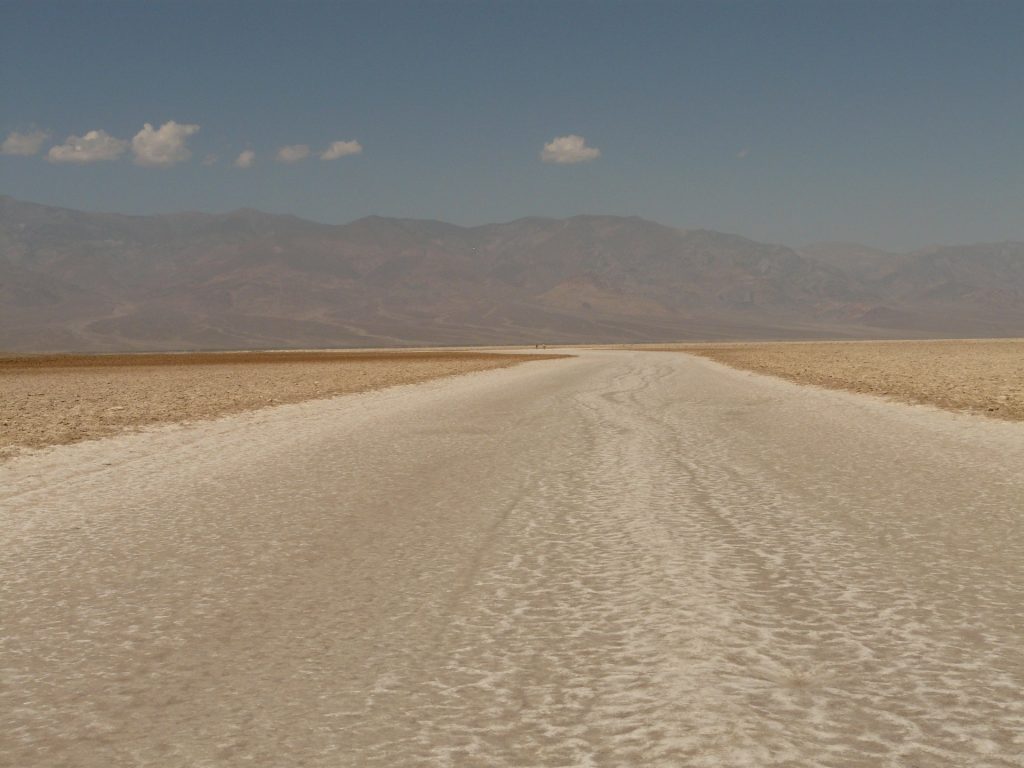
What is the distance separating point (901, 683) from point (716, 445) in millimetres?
8298

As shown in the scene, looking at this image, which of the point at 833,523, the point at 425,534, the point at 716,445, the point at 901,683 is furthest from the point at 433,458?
the point at 901,683

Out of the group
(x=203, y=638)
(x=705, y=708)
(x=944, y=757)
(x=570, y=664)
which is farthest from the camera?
(x=203, y=638)

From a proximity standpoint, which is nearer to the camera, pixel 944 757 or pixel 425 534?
pixel 944 757

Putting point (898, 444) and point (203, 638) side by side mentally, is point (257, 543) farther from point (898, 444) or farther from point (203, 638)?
point (898, 444)

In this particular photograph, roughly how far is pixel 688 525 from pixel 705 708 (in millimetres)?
3486

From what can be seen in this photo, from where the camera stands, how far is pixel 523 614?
4.82 metres

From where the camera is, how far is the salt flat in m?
3.39

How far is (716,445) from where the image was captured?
12.0 m

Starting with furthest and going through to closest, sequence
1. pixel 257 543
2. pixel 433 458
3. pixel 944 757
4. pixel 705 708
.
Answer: pixel 433 458 < pixel 257 543 < pixel 705 708 < pixel 944 757

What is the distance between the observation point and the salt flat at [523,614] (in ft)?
11.1

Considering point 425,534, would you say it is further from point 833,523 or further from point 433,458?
point 433,458

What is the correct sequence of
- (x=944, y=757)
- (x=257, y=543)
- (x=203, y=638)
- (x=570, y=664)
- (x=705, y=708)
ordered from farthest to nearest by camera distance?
1. (x=257, y=543)
2. (x=203, y=638)
3. (x=570, y=664)
4. (x=705, y=708)
5. (x=944, y=757)

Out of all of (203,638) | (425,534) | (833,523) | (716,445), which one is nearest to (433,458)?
(716,445)

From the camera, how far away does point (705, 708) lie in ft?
11.7
